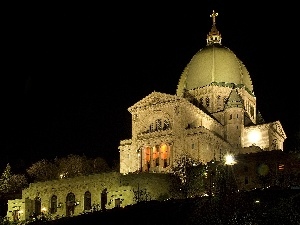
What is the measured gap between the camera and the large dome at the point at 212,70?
117 metres

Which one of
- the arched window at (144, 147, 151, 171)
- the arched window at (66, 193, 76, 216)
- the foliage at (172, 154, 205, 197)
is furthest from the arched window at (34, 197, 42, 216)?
the foliage at (172, 154, 205, 197)

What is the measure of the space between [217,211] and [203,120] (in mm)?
46049

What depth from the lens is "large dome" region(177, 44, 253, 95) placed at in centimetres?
11719

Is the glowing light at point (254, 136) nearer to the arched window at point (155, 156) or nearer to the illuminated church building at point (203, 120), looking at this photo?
the illuminated church building at point (203, 120)

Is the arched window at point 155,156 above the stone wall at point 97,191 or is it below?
above

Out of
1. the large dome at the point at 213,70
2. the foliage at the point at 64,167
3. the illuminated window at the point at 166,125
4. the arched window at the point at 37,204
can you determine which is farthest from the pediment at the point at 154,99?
the arched window at the point at 37,204

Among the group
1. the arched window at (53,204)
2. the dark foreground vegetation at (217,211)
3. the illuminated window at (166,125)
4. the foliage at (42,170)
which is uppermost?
the illuminated window at (166,125)

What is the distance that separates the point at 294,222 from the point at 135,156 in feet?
164

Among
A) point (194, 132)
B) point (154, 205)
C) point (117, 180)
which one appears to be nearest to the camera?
point (154, 205)

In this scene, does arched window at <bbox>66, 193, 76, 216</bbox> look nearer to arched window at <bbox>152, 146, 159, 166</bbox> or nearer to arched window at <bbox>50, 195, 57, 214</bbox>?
arched window at <bbox>50, 195, 57, 214</bbox>

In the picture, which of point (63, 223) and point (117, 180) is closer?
point (63, 223)

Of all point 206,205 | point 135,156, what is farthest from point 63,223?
point 135,156

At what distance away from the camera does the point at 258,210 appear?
204 feet

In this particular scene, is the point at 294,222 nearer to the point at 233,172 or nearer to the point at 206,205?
the point at 206,205
